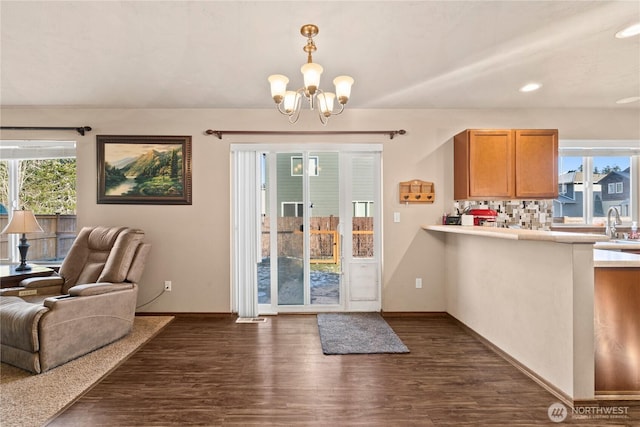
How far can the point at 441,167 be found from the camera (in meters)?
3.89

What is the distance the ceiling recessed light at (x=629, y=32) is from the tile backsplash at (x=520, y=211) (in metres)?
1.93


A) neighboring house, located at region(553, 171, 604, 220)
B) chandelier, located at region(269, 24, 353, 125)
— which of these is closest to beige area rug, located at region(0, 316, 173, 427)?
chandelier, located at region(269, 24, 353, 125)

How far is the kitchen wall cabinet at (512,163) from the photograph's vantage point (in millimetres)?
3502

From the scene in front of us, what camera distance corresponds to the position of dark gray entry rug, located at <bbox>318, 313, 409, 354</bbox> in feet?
9.39

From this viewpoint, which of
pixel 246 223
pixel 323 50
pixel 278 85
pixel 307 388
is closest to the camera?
pixel 278 85

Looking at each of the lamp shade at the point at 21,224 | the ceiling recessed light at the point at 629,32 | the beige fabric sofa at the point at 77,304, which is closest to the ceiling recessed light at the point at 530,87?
the ceiling recessed light at the point at 629,32

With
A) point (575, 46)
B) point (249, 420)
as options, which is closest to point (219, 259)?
point (249, 420)

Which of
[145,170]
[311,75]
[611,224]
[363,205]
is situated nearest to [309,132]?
[363,205]

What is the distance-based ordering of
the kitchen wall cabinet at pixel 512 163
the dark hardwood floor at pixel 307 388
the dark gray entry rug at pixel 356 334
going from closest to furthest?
the dark hardwood floor at pixel 307 388 < the dark gray entry rug at pixel 356 334 < the kitchen wall cabinet at pixel 512 163

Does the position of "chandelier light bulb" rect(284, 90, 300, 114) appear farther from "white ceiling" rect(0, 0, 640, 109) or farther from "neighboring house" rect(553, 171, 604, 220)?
"neighboring house" rect(553, 171, 604, 220)

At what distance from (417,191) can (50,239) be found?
15.4 ft

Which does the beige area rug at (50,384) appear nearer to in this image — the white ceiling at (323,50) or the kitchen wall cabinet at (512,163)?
the white ceiling at (323,50)

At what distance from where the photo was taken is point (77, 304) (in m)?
2.62

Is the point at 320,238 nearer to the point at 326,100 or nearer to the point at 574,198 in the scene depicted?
the point at 326,100
